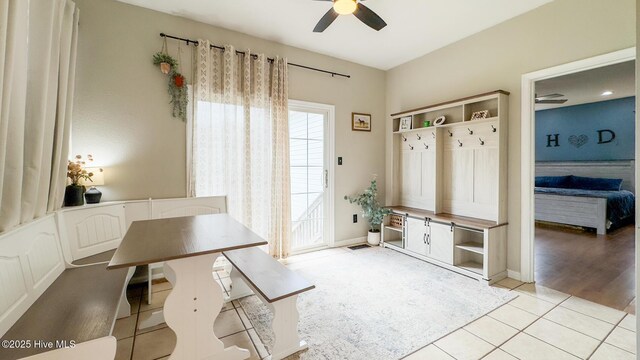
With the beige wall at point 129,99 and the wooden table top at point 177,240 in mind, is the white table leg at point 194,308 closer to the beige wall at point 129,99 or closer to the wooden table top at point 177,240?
the wooden table top at point 177,240

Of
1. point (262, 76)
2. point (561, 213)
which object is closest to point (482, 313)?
point (262, 76)

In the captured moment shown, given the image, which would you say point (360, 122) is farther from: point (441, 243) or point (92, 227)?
point (92, 227)

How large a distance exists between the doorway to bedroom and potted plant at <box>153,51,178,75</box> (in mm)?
4526

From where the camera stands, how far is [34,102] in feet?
5.71

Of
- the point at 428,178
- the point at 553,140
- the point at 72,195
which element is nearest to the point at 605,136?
the point at 553,140

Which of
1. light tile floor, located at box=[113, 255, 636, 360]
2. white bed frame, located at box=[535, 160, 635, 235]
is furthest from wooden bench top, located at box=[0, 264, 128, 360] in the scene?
white bed frame, located at box=[535, 160, 635, 235]

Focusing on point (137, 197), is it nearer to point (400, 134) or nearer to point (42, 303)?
point (42, 303)

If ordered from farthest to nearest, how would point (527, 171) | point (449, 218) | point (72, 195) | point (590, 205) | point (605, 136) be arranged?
point (605, 136) < point (590, 205) < point (449, 218) < point (527, 171) < point (72, 195)

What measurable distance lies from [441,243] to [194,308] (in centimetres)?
278

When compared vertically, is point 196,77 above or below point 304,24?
below

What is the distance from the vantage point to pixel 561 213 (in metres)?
5.14

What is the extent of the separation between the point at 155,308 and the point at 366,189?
312cm

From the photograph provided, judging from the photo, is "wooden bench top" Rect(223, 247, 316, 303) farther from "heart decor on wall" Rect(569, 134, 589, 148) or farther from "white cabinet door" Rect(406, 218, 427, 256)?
"heart decor on wall" Rect(569, 134, 589, 148)

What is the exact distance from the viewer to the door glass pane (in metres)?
3.78
